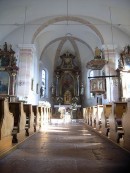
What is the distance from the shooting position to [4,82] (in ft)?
37.9

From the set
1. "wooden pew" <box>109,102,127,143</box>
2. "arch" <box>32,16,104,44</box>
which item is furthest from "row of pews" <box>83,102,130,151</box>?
"arch" <box>32,16,104,44</box>

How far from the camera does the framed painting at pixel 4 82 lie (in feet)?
37.4

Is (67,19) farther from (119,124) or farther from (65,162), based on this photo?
(65,162)

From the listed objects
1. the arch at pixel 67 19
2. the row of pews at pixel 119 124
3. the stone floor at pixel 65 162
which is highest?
the arch at pixel 67 19

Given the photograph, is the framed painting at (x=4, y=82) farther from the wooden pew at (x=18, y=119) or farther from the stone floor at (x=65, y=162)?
the stone floor at (x=65, y=162)

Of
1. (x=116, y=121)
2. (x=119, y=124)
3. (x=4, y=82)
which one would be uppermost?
(x=4, y=82)

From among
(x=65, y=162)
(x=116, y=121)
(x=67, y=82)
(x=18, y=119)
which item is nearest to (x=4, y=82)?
(x=67, y=82)

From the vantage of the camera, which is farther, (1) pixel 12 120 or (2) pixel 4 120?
(1) pixel 12 120

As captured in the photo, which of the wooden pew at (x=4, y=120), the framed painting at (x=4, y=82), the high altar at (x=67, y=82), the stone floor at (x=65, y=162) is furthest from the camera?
the high altar at (x=67, y=82)

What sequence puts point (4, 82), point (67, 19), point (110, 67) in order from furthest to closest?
point (67, 19) < point (110, 67) < point (4, 82)

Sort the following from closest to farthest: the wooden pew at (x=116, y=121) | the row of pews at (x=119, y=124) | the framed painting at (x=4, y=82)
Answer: the row of pews at (x=119, y=124), the wooden pew at (x=116, y=121), the framed painting at (x=4, y=82)

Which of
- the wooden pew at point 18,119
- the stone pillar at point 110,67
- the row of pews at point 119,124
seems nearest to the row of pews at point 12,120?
the wooden pew at point 18,119

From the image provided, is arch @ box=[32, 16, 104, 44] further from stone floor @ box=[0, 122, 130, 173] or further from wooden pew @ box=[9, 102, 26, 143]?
stone floor @ box=[0, 122, 130, 173]

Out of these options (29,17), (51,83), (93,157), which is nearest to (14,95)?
(29,17)
